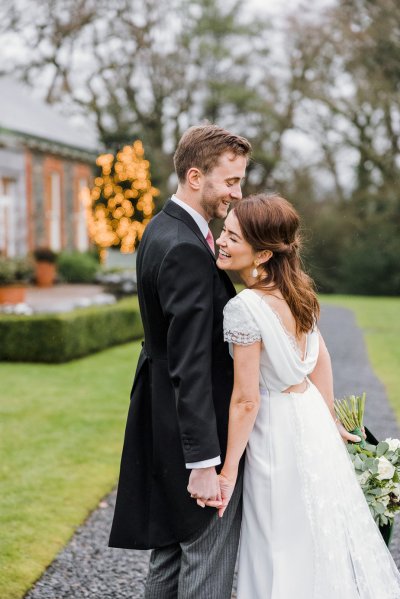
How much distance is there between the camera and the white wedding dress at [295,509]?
2.38 m

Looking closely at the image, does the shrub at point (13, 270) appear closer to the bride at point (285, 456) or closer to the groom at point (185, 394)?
the groom at point (185, 394)

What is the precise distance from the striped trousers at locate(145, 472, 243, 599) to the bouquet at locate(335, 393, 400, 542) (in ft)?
1.62

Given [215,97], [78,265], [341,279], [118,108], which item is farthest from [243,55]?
[78,265]

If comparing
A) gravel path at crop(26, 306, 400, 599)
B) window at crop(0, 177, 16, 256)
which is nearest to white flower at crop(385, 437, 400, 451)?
gravel path at crop(26, 306, 400, 599)

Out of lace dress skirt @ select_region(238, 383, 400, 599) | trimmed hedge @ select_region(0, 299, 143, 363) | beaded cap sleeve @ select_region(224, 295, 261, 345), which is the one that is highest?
beaded cap sleeve @ select_region(224, 295, 261, 345)

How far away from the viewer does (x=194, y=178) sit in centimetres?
238

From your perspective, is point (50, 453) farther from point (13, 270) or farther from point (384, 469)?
point (13, 270)

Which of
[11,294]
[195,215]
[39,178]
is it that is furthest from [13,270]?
[195,215]

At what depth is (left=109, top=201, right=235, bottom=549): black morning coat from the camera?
7.24 feet

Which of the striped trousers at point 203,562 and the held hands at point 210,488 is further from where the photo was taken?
the striped trousers at point 203,562

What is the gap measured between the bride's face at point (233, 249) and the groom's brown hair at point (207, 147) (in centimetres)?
19

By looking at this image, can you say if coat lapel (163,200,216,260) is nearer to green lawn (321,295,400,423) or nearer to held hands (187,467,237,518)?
held hands (187,467,237,518)

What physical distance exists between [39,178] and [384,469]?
17.0 metres

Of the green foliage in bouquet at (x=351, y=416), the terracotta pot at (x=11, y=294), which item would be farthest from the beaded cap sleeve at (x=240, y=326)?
the terracotta pot at (x=11, y=294)
